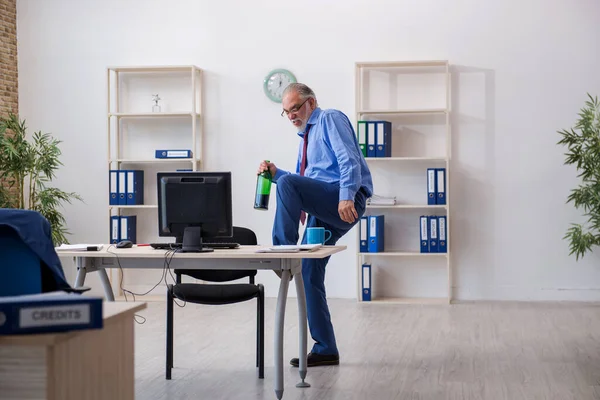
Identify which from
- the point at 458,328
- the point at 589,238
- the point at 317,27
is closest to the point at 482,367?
the point at 458,328

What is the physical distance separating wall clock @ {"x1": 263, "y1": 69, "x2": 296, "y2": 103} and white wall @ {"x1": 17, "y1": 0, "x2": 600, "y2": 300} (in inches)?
3.0

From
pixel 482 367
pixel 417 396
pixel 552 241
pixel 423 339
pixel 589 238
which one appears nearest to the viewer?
pixel 417 396

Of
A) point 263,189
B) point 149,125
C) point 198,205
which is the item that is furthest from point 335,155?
point 149,125

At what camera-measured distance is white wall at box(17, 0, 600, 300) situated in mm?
6617

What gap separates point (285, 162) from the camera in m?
6.98

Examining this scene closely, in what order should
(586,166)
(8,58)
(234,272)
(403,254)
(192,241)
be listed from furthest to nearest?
(8,58)
(403,254)
(586,166)
(234,272)
(192,241)

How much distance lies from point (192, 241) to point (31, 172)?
390 cm

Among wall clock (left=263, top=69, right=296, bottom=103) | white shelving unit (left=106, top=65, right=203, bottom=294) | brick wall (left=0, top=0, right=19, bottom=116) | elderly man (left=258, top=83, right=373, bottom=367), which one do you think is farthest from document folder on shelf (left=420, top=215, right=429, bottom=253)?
brick wall (left=0, top=0, right=19, bottom=116)

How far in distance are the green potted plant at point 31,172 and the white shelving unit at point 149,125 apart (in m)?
0.48

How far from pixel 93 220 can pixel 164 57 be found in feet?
5.28

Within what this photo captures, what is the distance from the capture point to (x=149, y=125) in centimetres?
714

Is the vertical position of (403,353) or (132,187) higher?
(132,187)

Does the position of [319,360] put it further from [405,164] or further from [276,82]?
[276,82]

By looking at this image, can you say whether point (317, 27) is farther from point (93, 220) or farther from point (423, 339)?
point (423, 339)
